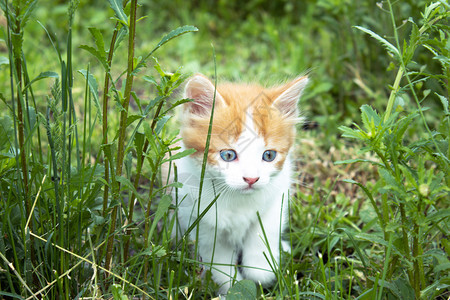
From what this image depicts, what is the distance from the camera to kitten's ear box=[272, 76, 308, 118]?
2010 mm

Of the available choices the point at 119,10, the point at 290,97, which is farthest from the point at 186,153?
the point at 290,97

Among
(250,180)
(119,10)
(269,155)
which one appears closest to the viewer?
(119,10)

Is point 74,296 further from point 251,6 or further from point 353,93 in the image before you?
point 251,6

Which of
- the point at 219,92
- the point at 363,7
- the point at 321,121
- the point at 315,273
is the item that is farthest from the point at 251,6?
the point at 315,273

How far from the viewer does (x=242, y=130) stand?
1901 mm

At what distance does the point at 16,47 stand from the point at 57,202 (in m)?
0.44

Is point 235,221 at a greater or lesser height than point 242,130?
lesser

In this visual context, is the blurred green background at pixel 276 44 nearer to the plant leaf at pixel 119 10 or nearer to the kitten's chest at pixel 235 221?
the kitten's chest at pixel 235 221

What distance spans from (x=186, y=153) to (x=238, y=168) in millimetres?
453

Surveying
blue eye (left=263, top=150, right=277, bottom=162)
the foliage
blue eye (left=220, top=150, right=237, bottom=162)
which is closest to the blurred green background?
→ blue eye (left=263, top=150, right=277, bottom=162)

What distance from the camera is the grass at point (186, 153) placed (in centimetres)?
138

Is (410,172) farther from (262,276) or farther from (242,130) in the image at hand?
(262,276)

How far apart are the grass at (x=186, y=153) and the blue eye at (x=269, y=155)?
261mm

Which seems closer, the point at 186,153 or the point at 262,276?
the point at 186,153
